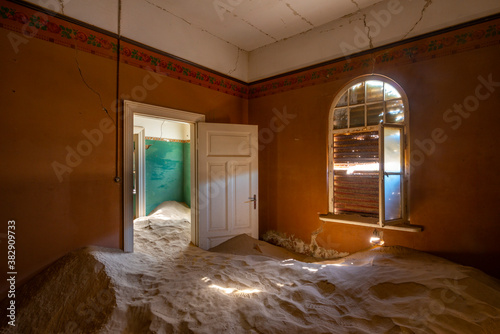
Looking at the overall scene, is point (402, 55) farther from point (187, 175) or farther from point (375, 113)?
point (187, 175)

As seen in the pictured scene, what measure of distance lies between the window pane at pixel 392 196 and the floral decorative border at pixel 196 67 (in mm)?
1592

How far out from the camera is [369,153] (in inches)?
138

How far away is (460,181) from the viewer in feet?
9.57

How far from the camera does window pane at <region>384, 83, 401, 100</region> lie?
337 centimetres

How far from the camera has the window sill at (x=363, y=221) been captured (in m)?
3.12

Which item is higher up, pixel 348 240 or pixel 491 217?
pixel 491 217

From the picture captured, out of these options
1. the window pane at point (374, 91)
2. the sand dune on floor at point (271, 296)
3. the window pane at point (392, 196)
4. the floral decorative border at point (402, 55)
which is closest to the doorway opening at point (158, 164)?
the sand dune on floor at point (271, 296)

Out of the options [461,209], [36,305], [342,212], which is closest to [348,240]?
[342,212]

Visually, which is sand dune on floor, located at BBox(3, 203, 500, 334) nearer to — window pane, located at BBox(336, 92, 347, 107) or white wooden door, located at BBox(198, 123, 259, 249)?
white wooden door, located at BBox(198, 123, 259, 249)

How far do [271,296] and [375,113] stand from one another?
2862mm

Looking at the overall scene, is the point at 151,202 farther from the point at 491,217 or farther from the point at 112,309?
the point at 491,217

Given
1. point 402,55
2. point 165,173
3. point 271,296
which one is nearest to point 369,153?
point 402,55

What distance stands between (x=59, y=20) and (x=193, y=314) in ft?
10.9

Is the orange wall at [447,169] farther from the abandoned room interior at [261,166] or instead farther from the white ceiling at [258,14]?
the white ceiling at [258,14]
